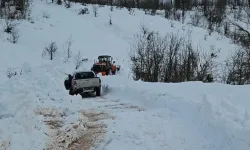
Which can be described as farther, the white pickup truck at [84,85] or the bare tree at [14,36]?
the bare tree at [14,36]

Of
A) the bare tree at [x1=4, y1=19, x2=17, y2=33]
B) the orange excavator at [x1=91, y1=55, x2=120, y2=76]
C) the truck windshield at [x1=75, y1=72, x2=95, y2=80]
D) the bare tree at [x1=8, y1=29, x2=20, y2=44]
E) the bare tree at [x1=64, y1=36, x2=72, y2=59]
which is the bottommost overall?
the orange excavator at [x1=91, y1=55, x2=120, y2=76]

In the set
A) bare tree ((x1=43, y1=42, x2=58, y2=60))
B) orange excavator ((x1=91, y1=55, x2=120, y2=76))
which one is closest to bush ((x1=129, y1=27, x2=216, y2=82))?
orange excavator ((x1=91, y1=55, x2=120, y2=76))

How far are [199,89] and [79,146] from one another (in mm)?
8689

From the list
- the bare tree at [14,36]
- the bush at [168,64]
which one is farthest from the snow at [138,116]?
the bare tree at [14,36]

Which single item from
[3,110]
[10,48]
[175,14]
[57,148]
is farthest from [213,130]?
[175,14]

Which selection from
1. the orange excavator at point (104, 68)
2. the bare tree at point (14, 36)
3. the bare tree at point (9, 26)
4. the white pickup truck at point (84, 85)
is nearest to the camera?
the white pickup truck at point (84, 85)

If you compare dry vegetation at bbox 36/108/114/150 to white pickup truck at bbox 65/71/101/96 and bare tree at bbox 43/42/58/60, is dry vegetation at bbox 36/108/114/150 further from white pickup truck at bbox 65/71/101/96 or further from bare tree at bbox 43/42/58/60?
bare tree at bbox 43/42/58/60

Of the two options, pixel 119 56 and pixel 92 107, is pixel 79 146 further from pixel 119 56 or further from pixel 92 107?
pixel 119 56

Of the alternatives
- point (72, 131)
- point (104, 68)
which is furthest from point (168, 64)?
point (72, 131)

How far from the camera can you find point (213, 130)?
1088cm

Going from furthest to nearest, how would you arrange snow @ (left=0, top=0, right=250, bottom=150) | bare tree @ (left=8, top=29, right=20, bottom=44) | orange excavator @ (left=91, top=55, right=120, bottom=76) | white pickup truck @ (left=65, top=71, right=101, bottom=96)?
bare tree @ (left=8, top=29, right=20, bottom=44)
orange excavator @ (left=91, top=55, right=120, bottom=76)
white pickup truck @ (left=65, top=71, right=101, bottom=96)
snow @ (left=0, top=0, right=250, bottom=150)

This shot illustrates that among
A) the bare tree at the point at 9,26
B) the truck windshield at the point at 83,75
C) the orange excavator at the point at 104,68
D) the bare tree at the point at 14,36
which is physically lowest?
the orange excavator at the point at 104,68

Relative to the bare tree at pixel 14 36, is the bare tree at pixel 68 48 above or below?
below

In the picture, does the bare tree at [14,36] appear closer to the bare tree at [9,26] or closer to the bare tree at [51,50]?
the bare tree at [9,26]
